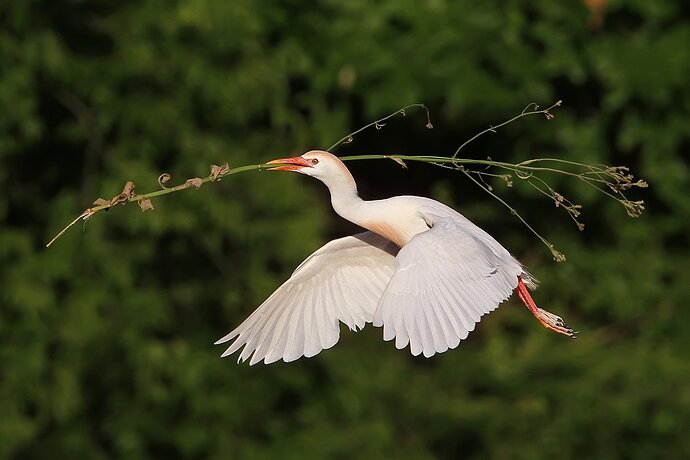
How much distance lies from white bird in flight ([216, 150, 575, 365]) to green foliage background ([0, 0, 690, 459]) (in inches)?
106

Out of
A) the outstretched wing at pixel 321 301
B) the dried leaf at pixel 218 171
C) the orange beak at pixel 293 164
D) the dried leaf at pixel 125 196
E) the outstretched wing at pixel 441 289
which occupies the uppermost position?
the dried leaf at pixel 218 171

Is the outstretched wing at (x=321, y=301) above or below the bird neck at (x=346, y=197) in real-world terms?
below

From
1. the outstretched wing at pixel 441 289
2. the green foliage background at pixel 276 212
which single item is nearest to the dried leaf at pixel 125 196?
the outstretched wing at pixel 441 289

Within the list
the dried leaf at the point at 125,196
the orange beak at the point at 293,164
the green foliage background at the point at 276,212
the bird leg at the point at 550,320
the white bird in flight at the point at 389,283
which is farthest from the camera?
the green foliage background at the point at 276,212

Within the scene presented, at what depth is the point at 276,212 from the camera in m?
6.77

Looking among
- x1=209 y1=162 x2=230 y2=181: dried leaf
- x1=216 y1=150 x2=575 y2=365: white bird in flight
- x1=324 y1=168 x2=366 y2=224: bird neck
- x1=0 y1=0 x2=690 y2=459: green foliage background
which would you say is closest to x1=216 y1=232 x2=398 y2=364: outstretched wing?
x1=216 y1=150 x2=575 y2=365: white bird in flight

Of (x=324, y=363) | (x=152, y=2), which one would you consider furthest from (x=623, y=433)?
(x=152, y=2)

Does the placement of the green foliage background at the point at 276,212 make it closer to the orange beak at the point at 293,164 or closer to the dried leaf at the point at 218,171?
the orange beak at the point at 293,164

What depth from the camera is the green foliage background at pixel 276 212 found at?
21.4 feet

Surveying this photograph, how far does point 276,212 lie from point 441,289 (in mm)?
3554

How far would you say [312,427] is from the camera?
691 centimetres

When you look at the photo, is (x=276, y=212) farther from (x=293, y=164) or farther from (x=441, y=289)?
(x=441, y=289)

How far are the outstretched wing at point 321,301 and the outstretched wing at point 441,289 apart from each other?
0.37m

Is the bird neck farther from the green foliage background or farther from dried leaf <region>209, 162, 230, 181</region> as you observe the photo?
the green foliage background
